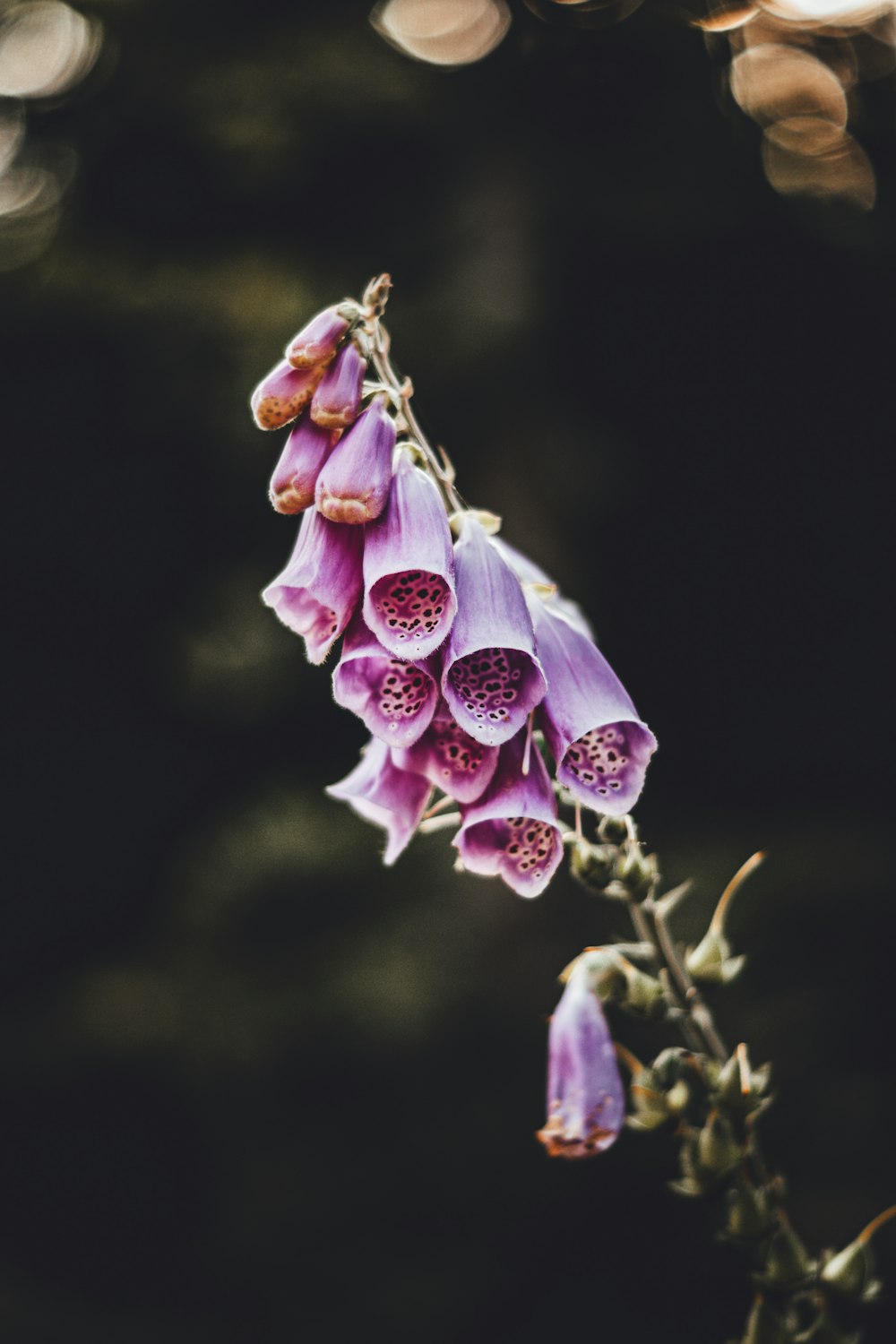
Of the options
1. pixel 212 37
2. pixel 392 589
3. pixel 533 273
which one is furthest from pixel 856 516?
pixel 392 589

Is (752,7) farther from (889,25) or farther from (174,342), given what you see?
(174,342)

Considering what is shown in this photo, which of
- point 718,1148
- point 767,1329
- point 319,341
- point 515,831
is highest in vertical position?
point 319,341

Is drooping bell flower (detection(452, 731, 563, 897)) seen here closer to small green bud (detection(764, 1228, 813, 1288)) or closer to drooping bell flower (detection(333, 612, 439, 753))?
drooping bell flower (detection(333, 612, 439, 753))

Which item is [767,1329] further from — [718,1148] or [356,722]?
[356,722]

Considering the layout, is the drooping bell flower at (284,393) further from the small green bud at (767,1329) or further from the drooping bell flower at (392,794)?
the small green bud at (767,1329)

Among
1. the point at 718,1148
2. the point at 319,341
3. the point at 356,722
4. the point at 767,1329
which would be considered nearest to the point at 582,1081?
the point at 718,1148
